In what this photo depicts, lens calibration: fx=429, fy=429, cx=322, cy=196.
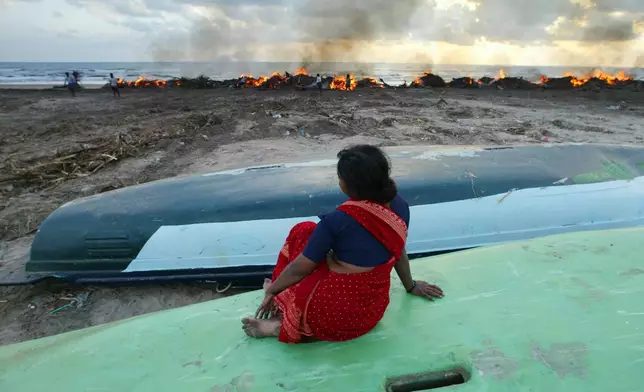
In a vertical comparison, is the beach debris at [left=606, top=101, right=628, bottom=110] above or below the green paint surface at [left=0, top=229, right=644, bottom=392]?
above

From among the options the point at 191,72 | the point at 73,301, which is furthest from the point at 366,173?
the point at 191,72

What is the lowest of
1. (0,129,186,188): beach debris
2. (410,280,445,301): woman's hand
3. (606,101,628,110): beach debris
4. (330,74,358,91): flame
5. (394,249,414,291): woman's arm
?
(0,129,186,188): beach debris

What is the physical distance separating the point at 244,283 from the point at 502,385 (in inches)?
104

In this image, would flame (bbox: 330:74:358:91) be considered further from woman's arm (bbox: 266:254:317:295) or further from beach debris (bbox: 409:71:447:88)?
woman's arm (bbox: 266:254:317:295)

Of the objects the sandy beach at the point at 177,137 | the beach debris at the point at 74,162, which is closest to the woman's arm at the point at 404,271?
the sandy beach at the point at 177,137

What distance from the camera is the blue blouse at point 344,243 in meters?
1.68

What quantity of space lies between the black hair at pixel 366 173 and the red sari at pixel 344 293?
0.15 feet

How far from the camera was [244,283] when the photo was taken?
388cm

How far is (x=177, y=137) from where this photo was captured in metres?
10.3

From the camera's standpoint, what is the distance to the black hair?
163cm

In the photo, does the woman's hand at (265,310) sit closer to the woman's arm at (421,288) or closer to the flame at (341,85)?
the woman's arm at (421,288)

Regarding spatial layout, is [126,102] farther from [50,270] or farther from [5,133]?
[50,270]

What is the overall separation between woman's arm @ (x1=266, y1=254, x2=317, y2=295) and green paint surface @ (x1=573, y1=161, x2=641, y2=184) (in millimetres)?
3609

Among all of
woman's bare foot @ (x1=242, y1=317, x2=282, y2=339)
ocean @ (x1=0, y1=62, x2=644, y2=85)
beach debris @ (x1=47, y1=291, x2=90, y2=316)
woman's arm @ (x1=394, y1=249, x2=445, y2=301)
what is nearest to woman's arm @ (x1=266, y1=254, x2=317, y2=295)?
woman's bare foot @ (x1=242, y1=317, x2=282, y2=339)
